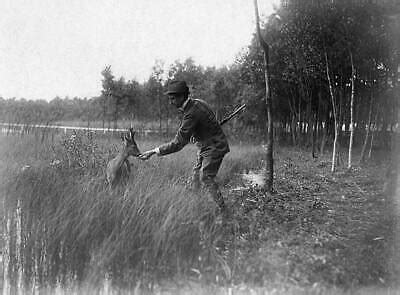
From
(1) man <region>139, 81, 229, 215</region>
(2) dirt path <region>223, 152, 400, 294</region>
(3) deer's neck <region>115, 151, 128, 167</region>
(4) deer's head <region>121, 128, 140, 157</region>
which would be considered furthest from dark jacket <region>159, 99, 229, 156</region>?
(2) dirt path <region>223, 152, 400, 294</region>

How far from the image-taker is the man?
13.0 ft

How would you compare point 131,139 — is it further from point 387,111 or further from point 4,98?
point 387,111

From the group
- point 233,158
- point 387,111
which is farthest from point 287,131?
point 233,158

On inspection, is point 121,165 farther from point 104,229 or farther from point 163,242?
point 163,242

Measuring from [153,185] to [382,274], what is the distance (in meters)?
2.67

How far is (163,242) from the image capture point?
3031mm

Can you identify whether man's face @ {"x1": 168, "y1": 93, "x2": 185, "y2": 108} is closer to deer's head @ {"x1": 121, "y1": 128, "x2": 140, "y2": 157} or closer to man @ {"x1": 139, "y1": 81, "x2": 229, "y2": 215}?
man @ {"x1": 139, "y1": 81, "x2": 229, "y2": 215}

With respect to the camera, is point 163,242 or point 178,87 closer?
point 163,242

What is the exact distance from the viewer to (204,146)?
14.0 ft

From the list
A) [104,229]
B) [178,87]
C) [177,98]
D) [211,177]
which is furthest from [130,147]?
[104,229]

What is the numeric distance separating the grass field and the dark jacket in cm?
56

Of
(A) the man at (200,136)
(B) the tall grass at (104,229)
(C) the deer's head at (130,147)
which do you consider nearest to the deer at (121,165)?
(C) the deer's head at (130,147)

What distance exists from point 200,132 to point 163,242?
1678 millimetres

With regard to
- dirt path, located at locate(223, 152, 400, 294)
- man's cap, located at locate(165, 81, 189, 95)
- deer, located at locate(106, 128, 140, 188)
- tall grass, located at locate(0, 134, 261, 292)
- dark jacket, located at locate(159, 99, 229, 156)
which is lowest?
dirt path, located at locate(223, 152, 400, 294)
